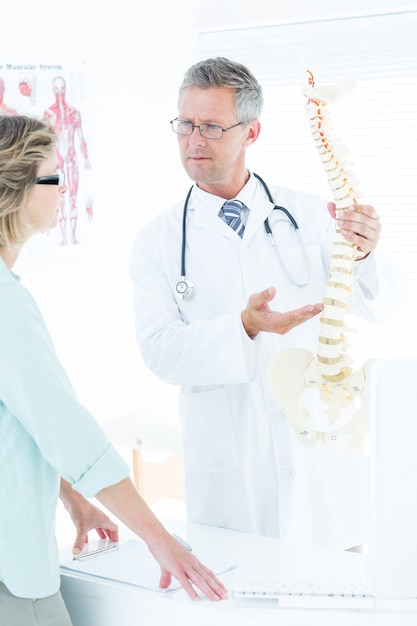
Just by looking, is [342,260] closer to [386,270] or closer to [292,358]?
[292,358]

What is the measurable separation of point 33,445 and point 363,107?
292 cm

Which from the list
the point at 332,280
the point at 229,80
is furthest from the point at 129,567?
the point at 229,80

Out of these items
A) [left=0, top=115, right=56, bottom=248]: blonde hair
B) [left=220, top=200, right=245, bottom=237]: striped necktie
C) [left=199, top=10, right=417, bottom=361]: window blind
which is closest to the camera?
[left=0, top=115, right=56, bottom=248]: blonde hair

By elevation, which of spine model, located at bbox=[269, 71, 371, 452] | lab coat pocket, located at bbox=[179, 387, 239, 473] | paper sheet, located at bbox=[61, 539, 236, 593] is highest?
spine model, located at bbox=[269, 71, 371, 452]

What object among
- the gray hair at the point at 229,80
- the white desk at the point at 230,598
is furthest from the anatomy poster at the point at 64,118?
the white desk at the point at 230,598

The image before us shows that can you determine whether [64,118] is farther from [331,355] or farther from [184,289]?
[331,355]

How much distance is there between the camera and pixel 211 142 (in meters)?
2.12

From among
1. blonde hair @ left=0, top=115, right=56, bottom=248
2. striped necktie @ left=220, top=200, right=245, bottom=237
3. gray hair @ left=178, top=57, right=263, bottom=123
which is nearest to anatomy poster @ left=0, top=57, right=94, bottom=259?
gray hair @ left=178, top=57, right=263, bottom=123

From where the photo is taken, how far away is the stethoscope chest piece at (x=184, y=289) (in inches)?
81.6

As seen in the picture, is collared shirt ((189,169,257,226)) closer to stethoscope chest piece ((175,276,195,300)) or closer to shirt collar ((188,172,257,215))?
shirt collar ((188,172,257,215))

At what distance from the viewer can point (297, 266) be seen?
2117 mm

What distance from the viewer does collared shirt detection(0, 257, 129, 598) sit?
124 centimetres

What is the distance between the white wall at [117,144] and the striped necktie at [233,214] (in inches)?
41.9

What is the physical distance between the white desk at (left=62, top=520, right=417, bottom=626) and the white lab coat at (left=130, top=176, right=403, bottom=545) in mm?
331
